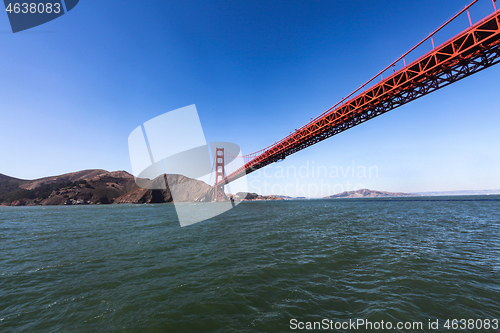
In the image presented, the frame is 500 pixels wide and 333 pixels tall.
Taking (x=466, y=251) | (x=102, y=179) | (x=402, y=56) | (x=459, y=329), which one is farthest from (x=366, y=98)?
(x=102, y=179)

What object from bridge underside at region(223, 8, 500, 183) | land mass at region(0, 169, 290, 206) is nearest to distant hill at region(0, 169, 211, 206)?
land mass at region(0, 169, 290, 206)

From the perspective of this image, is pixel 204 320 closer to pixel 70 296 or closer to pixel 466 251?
pixel 70 296

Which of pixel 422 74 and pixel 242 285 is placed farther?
pixel 422 74

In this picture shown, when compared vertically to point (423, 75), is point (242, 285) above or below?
below

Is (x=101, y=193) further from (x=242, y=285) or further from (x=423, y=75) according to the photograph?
(x=423, y=75)

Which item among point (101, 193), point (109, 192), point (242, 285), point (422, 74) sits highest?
point (422, 74)

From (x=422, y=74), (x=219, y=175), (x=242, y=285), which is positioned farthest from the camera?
(x=219, y=175)

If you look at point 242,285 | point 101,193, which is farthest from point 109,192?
point 242,285

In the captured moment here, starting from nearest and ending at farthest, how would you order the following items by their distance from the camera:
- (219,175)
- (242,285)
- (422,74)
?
1. (242,285)
2. (422,74)
3. (219,175)

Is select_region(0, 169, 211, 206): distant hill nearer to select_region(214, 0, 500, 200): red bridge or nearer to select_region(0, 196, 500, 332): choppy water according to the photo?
select_region(214, 0, 500, 200): red bridge
